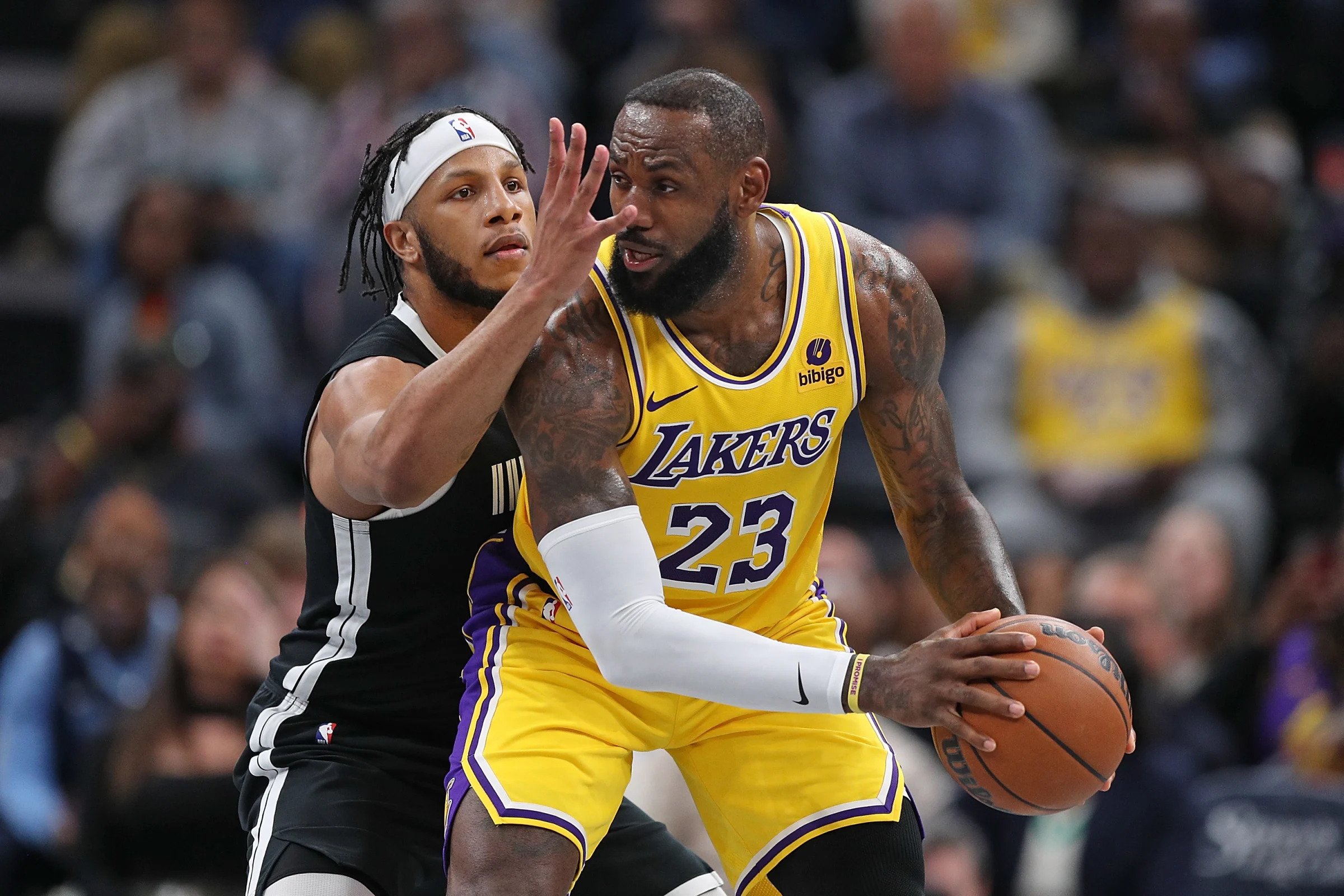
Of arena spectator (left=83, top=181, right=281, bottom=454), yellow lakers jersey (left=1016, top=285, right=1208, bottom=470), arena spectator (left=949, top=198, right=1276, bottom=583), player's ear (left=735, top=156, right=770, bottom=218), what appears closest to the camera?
player's ear (left=735, top=156, right=770, bottom=218)

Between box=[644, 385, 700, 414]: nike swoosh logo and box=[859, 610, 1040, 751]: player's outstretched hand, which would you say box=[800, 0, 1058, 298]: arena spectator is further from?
box=[859, 610, 1040, 751]: player's outstretched hand

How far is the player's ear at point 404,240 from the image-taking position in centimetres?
498

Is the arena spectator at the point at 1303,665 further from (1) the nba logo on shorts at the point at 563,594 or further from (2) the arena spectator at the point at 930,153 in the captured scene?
(1) the nba logo on shorts at the point at 563,594

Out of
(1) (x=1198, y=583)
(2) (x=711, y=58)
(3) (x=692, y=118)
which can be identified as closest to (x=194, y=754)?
(3) (x=692, y=118)

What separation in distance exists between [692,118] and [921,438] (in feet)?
3.44

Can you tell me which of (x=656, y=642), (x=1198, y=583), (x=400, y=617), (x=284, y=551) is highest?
(x=656, y=642)

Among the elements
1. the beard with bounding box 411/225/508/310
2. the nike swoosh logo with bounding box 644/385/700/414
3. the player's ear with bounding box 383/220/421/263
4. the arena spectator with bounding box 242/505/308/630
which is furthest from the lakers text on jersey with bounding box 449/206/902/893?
the arena spectator with bounding box 242/505/308/630

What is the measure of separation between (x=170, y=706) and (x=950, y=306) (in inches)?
184

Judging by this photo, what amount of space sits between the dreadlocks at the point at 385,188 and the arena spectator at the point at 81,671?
11.6 feet

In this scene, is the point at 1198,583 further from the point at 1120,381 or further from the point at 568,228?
the point at 568,228

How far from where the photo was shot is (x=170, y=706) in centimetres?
752

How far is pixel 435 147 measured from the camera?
4961 mm

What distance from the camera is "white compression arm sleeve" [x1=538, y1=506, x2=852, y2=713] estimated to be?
4.23m

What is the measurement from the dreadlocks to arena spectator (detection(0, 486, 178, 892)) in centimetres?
352
